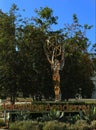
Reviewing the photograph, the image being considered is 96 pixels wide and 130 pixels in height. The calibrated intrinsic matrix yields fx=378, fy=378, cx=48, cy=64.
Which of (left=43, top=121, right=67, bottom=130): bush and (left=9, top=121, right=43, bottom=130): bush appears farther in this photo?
(left=9, top=121, right=43, bottom=130): bush

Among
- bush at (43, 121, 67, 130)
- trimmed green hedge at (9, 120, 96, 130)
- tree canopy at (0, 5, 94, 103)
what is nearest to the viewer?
bush at (43, 121, 67, 130)

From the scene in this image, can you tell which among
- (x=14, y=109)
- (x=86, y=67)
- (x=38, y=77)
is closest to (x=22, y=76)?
(x=38, y=77)

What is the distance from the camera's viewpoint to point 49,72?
1505 inches

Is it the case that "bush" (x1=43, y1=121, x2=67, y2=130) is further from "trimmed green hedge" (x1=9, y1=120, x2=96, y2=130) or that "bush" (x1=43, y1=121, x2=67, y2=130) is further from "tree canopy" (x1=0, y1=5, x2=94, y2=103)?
"tree canopy" (x1=0, y1=5, x2=94, y2=103)

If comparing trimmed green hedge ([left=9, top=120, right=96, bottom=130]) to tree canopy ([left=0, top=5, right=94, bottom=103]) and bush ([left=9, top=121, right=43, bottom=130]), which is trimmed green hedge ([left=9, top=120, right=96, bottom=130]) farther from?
tree canopy ([left=0, top=5, right=94, bottom=103])

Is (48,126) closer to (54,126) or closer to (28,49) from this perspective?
(54,126)

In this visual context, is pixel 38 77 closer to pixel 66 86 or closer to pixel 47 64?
pixel 47 64

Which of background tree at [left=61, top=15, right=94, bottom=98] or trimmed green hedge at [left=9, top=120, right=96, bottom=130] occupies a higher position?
background tree at [left=61, top=15, right=94, bottom=98]

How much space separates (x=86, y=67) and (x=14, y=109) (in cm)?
2149

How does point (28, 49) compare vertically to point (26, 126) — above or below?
above

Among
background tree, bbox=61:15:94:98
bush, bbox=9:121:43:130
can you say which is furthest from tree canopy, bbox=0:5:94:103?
bush, bbox=9:121:43:130

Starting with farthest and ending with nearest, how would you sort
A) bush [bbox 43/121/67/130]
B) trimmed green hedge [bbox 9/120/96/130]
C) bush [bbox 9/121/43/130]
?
1. bush [bbox 9/121/43/130]
2. trimmed green hedge [bbox 9/120/96/130]
3. bush [bbox 43/121/67/130]

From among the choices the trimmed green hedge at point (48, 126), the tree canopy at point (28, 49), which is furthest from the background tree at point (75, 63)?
the trimmed green hedge at point (48, 126)

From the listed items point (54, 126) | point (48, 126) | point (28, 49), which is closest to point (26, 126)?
point (48, 126)
